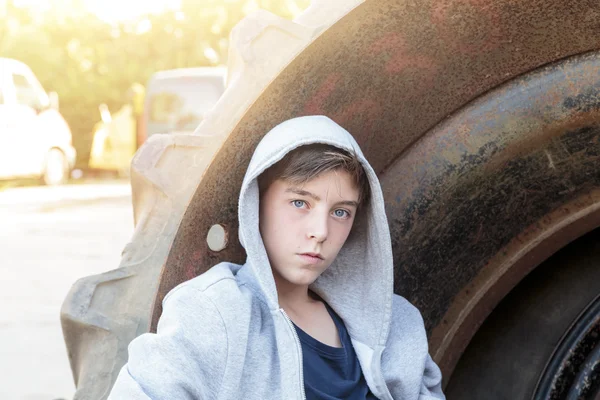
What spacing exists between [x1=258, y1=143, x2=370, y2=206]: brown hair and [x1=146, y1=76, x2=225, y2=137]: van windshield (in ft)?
29.6

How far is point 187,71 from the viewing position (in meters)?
11.8

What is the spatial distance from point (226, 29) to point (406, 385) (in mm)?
21823

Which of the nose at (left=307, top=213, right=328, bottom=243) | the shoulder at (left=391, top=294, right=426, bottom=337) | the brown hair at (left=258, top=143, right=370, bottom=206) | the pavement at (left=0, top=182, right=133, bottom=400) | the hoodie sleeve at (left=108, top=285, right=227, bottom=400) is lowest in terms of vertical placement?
the hoodie sleeve at (left=108, top=285, right=227, bottom=400)

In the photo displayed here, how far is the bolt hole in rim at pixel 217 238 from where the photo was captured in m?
1.43

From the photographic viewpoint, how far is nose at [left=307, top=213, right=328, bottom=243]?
4.90 feet

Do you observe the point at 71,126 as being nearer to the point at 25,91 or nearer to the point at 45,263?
the point at 25,91

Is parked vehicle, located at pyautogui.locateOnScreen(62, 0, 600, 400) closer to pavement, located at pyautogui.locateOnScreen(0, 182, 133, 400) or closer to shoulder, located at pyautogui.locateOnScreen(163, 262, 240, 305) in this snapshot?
shoulder, located at pyautogui.locateOnScreen(163, 262, 240, 305)

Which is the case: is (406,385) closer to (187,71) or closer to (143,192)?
(143,192)

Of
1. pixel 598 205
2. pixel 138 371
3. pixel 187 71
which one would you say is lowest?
pixel 138 371

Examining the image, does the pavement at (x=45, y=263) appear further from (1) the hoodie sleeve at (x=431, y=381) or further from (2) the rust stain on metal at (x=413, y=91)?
(2) the rust stain on metal at (x=413, y=91)

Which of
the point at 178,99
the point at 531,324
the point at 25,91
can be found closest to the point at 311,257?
the point at 531,324

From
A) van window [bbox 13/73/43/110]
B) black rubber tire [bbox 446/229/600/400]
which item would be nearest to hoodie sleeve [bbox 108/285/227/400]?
black rubber tire [bbox 446/229/600/400]

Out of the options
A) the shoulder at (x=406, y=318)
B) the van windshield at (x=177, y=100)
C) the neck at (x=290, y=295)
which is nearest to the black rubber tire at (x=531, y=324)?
the shoulder at (x=406, y=318)

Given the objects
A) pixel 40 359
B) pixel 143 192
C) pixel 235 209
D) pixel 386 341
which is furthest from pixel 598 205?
pixel 40 359
